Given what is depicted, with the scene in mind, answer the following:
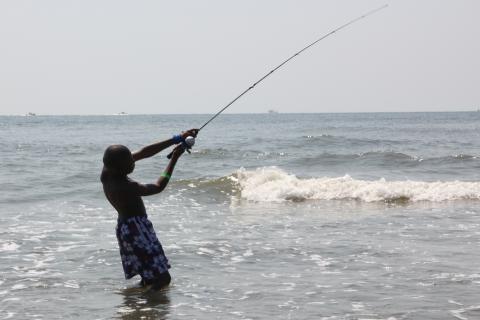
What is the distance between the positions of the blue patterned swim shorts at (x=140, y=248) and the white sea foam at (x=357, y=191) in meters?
8.43

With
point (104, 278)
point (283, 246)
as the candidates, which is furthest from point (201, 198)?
point (104, 278)

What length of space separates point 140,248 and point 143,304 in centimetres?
53

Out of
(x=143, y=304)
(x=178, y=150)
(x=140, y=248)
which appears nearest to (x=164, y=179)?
(x=178, y=150)

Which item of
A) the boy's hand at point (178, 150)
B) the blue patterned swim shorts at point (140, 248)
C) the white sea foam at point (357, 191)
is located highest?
the boy's hand at point (178, 150)

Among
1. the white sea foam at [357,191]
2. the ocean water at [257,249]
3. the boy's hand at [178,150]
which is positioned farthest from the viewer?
the white sea foam at [357,191]

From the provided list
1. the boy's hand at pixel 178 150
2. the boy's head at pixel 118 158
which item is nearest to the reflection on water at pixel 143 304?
the boy's head at pixel 118 158

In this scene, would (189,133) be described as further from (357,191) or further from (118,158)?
(357,191)

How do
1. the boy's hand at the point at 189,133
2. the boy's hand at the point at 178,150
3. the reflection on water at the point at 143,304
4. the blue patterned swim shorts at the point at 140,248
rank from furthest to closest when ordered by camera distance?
the blue patterned swim shorts at the point at 140,248 < the reflection on water at the point at 143,304 < the boy's hand at the point at 189,133 < the boy's hand at the point at 178,150

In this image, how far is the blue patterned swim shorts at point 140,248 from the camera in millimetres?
5906

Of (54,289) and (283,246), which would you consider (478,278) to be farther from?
(54,289)

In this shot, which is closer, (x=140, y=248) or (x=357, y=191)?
(x=140, y=248)

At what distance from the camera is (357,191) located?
576 inches

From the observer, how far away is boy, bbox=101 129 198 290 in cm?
567

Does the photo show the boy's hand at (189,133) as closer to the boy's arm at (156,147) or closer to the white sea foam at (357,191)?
the boy's arm at (156,147)
